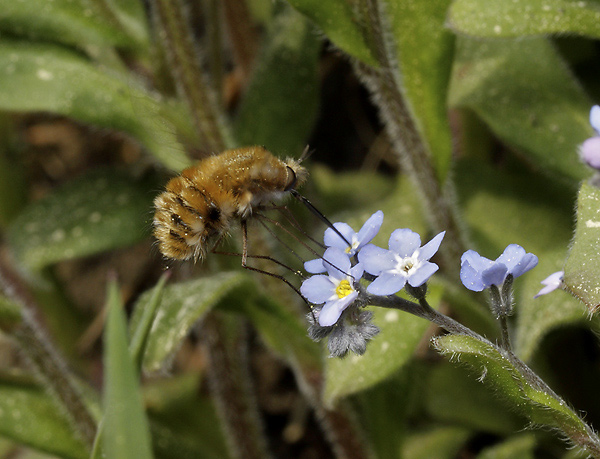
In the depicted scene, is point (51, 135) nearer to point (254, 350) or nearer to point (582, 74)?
point (254, 350)

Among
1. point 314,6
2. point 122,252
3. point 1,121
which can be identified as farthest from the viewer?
point 122,252

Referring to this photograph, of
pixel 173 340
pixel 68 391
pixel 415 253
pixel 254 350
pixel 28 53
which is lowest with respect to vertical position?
pixel 254 350

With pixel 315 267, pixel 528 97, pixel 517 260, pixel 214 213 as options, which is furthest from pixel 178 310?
pixel 528 97

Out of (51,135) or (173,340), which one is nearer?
(173,340)

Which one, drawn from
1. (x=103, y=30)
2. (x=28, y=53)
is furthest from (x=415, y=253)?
(x=28, y=53)

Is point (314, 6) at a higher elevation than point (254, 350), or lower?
higher

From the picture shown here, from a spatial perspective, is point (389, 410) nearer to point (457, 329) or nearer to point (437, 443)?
point (437, 443)
